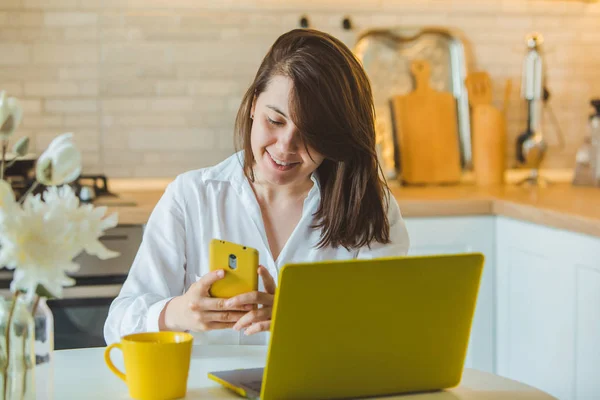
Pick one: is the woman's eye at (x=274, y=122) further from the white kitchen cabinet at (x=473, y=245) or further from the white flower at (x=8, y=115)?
the white kitchen cabinet at (x=473, y=245)

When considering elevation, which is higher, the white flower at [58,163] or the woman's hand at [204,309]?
the white flower at [58,163]

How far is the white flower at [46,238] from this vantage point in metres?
0.84

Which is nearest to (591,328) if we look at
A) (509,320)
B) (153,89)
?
(509,320)

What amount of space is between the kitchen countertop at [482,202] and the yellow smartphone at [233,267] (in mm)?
1165

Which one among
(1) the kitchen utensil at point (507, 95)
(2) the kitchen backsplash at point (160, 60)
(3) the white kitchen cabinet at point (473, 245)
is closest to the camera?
(3) the white kitchen cabinet at point (473, 245)

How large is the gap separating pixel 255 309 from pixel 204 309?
0.28ft

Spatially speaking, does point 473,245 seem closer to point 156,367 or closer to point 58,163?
point 156,367

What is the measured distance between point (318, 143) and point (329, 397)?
2.03 ft

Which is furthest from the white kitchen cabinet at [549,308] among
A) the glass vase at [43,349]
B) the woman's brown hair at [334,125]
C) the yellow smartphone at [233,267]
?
the glass vase at [43,349]

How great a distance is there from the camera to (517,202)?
2.59m

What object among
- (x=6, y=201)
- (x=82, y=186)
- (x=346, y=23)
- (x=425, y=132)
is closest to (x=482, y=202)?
(x=425, y=132)

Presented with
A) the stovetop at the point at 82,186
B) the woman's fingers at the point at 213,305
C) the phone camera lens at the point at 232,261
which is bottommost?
the woman's fingers at the point at 213,305

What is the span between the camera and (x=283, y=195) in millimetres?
1898

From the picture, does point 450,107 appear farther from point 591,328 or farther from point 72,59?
point 72,59
